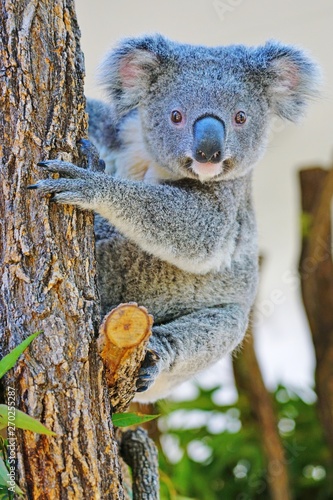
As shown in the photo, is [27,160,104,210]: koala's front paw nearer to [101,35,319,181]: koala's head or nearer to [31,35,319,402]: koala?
[31,35,319,402]: koala

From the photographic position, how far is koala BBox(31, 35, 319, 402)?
2900mm

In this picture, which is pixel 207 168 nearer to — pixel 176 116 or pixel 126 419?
pixel 176 116

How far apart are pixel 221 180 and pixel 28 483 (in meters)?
1.49

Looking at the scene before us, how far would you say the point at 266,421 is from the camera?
18.5 feet

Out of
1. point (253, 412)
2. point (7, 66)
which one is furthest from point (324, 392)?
point (7, 66)

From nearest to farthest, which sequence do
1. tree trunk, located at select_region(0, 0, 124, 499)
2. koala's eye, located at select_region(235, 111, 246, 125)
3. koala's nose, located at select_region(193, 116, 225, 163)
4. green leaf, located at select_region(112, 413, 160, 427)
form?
1. tree trunk, located at select_region(0, 0, 124, 499)
2. green leaf, located at select_region(112, 413, 160, 427)
3. koala's nose, located at select_region(193, 116, 225, 163)
4. koala's eye, located at select_region(235, 111, 246, 125)

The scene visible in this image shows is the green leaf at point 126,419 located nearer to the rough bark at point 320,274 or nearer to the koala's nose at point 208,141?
the koala's nose at point 208,141

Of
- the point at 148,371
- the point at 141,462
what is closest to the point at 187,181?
the point at 148,371

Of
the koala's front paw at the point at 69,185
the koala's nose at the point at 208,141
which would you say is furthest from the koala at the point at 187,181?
the koala's front paw at the point at 69,185

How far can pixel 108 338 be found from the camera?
2352 mm

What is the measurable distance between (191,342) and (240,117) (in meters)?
0.94

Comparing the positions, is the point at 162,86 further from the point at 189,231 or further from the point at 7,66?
the point at 7,66

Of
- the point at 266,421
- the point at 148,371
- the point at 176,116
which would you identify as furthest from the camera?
the point at 266,421

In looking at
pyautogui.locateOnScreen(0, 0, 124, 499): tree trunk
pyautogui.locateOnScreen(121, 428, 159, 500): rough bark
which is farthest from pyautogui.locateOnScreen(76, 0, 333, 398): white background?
pyautogui.locateOnScreen(121, 428, 159, 500): rough bark
